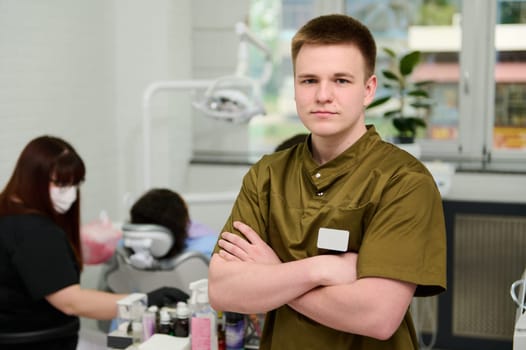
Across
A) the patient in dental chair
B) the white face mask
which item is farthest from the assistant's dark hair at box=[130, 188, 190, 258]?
the white face mask

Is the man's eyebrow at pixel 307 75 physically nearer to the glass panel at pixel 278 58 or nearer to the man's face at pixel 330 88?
the man's face at pixel 330 88

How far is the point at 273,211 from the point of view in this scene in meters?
1.42

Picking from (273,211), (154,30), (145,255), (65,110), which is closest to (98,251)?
(145,255)

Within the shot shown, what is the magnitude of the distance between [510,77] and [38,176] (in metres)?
2.68

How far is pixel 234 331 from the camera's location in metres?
1.96

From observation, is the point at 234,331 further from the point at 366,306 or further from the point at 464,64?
the point at 464,64

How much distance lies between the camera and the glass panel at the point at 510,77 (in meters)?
3.90

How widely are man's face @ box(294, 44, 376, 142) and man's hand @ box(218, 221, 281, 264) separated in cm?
24

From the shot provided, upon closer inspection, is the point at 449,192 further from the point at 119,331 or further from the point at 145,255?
the point at 119,331

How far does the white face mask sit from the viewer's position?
7.39ft

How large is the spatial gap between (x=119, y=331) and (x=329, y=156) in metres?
0.90

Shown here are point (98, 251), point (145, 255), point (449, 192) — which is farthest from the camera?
point (449, 192)

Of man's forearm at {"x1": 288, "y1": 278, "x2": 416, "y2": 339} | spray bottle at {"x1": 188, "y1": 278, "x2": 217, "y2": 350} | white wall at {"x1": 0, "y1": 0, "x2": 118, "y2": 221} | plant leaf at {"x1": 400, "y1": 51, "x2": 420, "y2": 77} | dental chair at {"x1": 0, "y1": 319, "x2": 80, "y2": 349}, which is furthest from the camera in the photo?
plant leaf at {"x1": 400, "y1": 51, "x2": 420, "y2": 77}

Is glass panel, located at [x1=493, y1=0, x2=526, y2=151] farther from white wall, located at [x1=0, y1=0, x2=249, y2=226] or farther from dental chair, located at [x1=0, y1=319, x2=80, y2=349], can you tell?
dental chair, located at [x1=0, y1=319, x2=80, y2=349]
